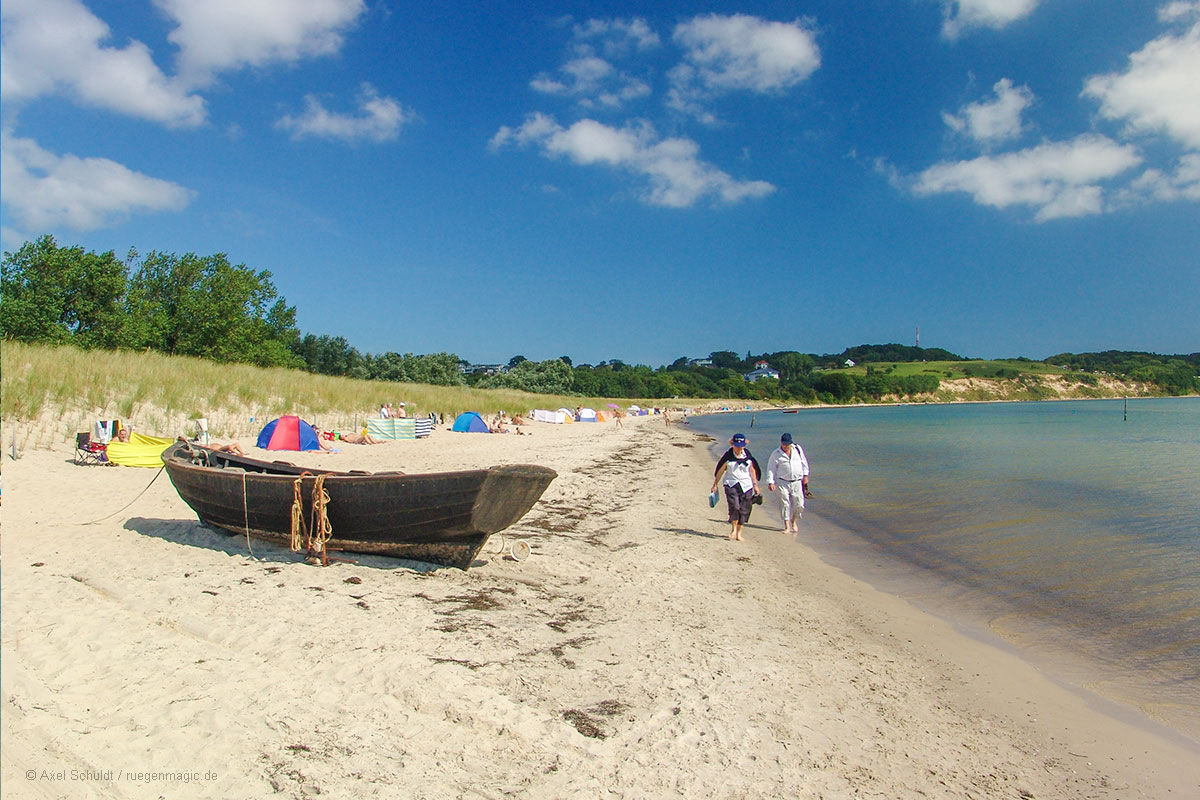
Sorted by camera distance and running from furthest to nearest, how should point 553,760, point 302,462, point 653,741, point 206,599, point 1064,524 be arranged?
point 302,462, point 1064,524, point 206,599, point 653,741, point 553,760

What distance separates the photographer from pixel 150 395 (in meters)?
17.0

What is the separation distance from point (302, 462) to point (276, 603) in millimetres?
11030

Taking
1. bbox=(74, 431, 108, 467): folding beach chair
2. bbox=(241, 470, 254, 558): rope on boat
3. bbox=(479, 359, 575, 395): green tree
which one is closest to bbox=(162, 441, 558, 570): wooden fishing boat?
bbox=(241, 470, 254, 558): rope on boat

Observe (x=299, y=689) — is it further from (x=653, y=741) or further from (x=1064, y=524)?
(x=1064, y=524)

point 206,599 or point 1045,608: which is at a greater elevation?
point 206,599

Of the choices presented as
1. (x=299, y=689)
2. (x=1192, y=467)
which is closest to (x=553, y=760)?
(x=299, y=689)

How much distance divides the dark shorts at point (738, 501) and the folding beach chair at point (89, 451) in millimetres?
12039

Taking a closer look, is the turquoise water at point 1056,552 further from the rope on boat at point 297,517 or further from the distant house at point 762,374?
the distant house at point 762,374

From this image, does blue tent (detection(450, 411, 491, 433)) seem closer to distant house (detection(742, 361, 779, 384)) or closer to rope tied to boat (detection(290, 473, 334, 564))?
rope tied to boat (detection(290, 473, 334, 564))

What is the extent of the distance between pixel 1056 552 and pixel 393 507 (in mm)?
10217

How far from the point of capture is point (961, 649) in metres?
5.92

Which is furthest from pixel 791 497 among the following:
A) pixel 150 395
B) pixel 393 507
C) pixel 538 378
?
pixel 538 378

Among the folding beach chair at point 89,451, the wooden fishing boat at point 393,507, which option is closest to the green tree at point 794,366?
the folding beach chair at point 89,451

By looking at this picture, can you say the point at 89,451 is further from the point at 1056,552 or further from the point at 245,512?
the point at 1056,552
